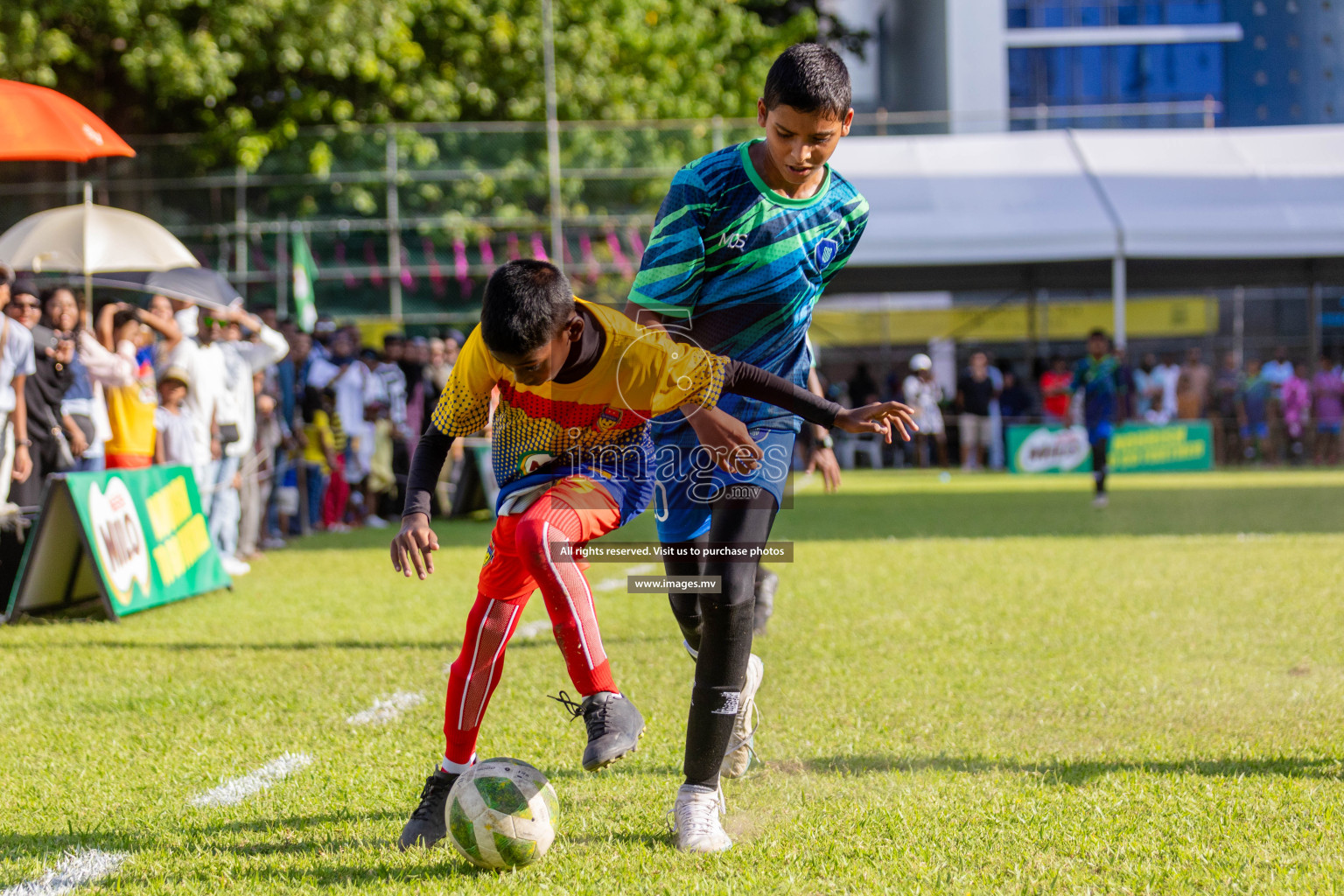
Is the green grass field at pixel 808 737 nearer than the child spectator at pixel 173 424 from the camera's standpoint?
Yes

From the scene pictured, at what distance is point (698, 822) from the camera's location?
3.39 meters

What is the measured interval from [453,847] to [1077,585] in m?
6.13

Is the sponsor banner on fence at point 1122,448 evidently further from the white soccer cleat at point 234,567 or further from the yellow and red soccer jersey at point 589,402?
the yellow and red soccer jersey at point 589,402

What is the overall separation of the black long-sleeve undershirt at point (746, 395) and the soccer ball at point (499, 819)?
72 cm

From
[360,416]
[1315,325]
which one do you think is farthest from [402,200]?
[1315,325]

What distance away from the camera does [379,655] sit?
6488 mm

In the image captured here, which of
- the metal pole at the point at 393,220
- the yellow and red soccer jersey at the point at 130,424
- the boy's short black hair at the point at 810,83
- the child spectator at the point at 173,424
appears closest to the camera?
the boy's short black hair at the point at 810,83

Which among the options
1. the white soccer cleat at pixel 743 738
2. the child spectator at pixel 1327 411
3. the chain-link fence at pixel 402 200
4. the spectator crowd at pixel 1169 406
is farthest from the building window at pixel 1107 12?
the white soccer cleat at pixel 743 738

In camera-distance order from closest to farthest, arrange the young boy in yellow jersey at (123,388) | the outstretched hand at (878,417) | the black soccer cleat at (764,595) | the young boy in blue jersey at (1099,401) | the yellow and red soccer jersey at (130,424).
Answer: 1. the outstretched hand at (878,417)
2. the black soccer cleat at (764,595)
3. the young boy in yellow jersey at (123,388)
4. the yellow and red soccer jersey at (130,424)
5. the young boy in blue jersey at (1099,401)

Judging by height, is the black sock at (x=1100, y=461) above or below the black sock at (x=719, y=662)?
below

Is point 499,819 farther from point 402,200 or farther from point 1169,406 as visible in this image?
point 1169,406

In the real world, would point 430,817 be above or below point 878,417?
below

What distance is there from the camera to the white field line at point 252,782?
395 centimetres

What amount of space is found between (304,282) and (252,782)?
16584 millimetres
